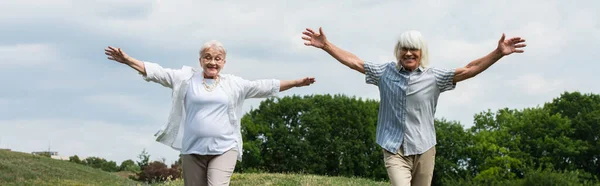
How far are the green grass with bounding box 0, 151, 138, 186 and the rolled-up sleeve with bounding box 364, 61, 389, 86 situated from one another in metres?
26.2

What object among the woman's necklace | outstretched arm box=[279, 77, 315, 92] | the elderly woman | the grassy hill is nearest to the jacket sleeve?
the elderly woman

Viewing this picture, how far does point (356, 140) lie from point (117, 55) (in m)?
43.4

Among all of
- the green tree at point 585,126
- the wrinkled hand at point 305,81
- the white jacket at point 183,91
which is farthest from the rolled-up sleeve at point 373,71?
the green tree at point 585,126

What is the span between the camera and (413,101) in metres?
6.54

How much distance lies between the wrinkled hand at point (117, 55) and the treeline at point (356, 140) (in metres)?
39.8

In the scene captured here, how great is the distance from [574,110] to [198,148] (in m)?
48.9

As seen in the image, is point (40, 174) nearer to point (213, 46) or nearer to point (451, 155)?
point (213, 46)

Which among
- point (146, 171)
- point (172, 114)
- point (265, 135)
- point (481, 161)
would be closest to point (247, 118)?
point (265, 135)

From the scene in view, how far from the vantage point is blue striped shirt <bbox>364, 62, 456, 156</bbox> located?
21.4 feet

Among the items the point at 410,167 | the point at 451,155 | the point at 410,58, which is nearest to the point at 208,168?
the point at 410,167

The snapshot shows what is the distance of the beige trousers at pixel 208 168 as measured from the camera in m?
6.96

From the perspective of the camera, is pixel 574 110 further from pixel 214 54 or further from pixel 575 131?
pixel 214 54

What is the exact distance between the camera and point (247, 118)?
50594mm

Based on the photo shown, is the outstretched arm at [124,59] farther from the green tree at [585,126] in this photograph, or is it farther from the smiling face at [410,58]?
the green tree at [585,126]
